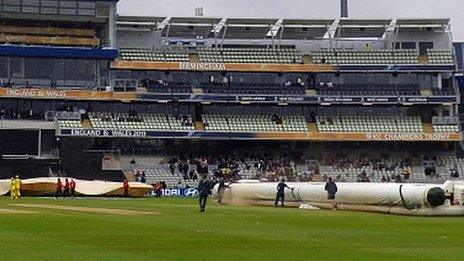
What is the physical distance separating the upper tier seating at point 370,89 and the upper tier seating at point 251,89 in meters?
2.74

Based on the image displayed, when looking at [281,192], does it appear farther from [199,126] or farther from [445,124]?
[445,124]

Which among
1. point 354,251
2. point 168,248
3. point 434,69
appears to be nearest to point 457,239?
point 354,251

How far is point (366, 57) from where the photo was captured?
95.5 m

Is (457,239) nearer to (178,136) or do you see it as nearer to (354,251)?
(354,251)

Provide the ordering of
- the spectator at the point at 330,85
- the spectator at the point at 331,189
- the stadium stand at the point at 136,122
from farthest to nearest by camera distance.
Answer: the spectator at the point at 330,85 < the stadium stand at the point at 136,122 < the spectator at the point at 331,189

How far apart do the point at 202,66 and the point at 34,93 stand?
671 inches

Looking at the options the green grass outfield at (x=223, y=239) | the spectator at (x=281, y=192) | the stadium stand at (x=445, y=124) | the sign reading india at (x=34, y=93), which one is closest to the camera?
the green grass outfield at (x=223, y=239)

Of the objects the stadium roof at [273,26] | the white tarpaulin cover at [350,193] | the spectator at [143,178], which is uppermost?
the stadium roof at [273,26]

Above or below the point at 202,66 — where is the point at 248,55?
above

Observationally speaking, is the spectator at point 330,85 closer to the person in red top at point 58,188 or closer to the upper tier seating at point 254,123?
the upper tier seating at point 254,123

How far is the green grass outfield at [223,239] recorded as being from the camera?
61.9 ft

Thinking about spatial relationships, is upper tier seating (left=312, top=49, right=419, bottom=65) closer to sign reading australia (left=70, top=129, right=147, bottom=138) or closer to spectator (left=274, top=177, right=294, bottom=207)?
sign reading australia (left=70, top=129, right=147, bottom=138)

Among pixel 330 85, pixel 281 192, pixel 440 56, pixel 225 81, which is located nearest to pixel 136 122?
pixel 225 81

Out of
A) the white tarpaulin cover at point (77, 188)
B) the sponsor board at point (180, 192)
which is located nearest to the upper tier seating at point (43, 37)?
the sponsor board at point (180, 192)
